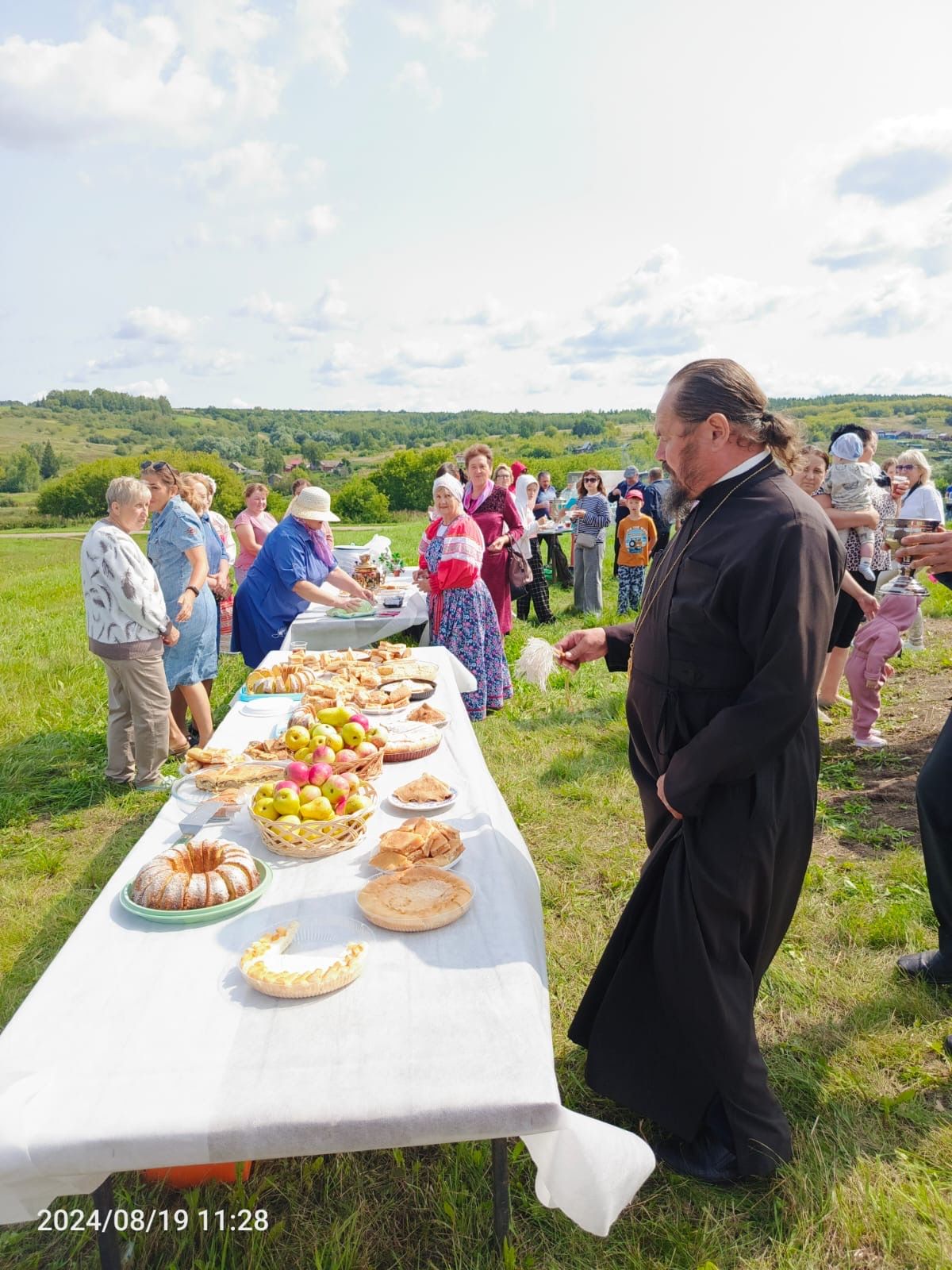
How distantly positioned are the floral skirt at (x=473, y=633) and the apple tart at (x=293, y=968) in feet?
13.4

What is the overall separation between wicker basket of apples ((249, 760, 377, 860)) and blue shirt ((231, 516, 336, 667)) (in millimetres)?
3296

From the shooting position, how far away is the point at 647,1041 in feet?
7.53

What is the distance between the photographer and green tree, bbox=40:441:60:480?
247ft

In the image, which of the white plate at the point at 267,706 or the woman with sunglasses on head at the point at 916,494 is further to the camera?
the woman with sunglasses on head at the point at 916,494

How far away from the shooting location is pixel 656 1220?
6.89 ft

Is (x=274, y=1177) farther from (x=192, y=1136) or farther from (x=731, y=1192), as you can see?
(x=731, y=1192)

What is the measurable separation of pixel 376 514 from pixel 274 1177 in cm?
4874

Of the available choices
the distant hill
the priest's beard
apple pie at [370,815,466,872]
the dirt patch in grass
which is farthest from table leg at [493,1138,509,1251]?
the distant hill

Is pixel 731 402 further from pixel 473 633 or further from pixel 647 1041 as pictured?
pixel 473 633

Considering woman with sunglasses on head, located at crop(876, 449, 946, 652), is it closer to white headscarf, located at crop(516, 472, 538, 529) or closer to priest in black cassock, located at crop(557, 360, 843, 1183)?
priest in black cassock, located at crop(557, 360, 843, 1183)

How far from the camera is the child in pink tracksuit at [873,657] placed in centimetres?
534

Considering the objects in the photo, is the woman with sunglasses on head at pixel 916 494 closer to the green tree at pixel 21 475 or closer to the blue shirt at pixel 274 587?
the blue shirt at pixel 274 587

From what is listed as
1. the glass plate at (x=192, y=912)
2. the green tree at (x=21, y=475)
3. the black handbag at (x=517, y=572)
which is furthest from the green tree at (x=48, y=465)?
the glass plate at (x=192, y=912)

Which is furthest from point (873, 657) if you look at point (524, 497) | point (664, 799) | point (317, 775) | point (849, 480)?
point (524, 497)
